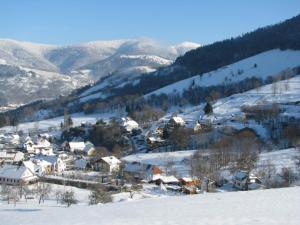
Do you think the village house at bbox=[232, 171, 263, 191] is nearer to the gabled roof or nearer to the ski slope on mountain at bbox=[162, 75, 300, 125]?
the gabled roof

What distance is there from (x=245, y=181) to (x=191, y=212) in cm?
2160

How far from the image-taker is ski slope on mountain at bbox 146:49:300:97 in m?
117

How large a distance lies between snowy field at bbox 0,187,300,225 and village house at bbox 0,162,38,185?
25.7 m

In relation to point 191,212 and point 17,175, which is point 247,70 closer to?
point 17,175

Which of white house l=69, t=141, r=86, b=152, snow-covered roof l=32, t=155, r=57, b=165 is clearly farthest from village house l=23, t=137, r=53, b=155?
snow-covered roof l=32, t=155, r=57, b=165

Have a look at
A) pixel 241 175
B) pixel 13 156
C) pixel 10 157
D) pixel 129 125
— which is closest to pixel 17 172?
pixel 10 157

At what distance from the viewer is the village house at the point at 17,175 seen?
1695 inches

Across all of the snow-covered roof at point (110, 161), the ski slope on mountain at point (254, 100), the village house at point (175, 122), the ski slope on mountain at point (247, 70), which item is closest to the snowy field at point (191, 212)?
the snow-covered roof at point (110, 161)

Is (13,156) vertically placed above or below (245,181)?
above

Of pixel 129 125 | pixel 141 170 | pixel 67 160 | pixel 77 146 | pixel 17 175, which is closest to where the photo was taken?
pixel 17 175

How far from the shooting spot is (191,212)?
15922 millimetres

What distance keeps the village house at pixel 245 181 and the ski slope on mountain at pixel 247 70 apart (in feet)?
253

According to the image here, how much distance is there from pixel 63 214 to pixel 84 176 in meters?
29.3

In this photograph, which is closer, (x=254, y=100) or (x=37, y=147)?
(x=37, y=147)
